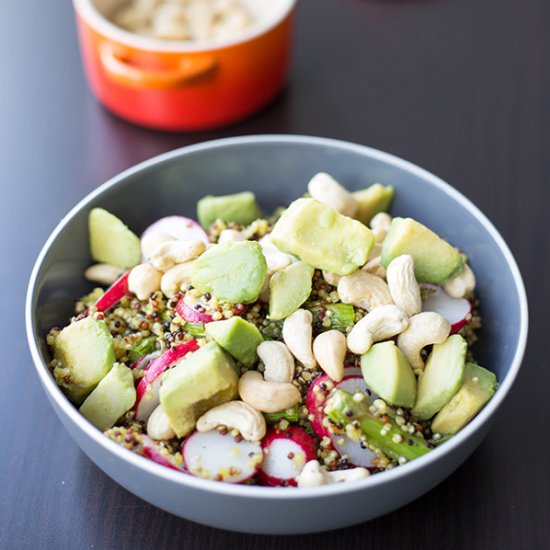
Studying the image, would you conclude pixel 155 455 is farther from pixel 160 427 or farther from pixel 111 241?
pixel 111 241

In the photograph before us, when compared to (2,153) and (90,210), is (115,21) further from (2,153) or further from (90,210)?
(90,210)

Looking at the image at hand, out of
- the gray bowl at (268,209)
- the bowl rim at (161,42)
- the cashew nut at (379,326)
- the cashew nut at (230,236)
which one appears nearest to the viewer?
the gray bowl at (268,209)

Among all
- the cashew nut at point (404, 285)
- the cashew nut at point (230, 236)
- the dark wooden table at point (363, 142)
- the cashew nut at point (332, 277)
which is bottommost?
the dark wooden table at point (363, 142)

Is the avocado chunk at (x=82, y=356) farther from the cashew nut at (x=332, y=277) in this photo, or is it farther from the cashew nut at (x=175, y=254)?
the cashew nut at (x=332, y=277)

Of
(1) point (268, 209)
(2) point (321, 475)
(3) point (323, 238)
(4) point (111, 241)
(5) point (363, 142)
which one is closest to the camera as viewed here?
(2) point (321, 475)

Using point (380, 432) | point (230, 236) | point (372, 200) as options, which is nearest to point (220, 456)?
point (380, 432)

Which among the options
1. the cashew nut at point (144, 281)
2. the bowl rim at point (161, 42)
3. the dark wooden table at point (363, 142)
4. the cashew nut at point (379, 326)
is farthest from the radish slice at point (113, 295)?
the bowl rim at point (161, 42)

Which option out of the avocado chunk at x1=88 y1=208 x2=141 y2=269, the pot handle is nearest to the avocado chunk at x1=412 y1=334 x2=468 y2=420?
the avocado chunk at x1=88 y1=208 x2=141 y2=269
